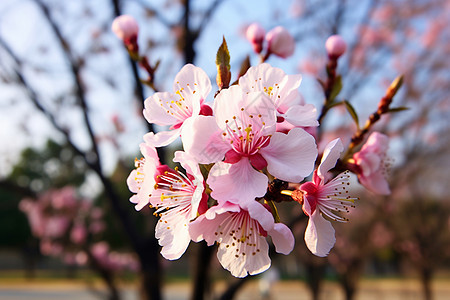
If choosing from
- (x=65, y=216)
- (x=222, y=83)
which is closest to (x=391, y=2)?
(x=222, y=83)

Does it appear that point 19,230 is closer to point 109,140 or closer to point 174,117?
point 109,140

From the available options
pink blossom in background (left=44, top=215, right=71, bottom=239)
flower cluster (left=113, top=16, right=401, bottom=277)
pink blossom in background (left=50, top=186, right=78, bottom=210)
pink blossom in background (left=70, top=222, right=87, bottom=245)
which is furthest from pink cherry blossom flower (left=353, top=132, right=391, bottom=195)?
pink blossom in background (left=44, top=215, right=71, bottom=239)

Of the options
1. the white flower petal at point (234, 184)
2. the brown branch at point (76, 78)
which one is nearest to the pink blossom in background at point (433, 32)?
the brown branch at point (76, 78)

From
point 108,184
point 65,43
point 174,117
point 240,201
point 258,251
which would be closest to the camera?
point 240,201

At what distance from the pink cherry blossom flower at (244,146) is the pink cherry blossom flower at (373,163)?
393 mm

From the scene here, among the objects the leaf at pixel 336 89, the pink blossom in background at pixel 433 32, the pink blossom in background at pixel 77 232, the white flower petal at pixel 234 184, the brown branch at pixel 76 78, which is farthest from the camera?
the pink blossom in background at pixel 433 32

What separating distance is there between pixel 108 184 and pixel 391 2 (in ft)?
18.9

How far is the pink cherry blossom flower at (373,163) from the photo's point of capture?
105 centimetres

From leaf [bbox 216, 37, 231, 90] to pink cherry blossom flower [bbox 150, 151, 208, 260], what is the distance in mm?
245

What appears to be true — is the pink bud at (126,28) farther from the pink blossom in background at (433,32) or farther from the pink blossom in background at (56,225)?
the pink blossom in background at (433,32)

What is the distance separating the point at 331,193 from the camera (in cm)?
85

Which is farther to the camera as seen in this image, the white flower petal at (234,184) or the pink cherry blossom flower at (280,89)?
the pink cherry blossom flower at (280,89)

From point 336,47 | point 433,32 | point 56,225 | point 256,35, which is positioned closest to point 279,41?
point 256,35

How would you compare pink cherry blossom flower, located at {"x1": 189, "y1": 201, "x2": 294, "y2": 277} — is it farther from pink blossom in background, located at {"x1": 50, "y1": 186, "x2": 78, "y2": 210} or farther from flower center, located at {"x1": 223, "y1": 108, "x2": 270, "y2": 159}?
pink blossom in background, located at {"x1": 50, "y1": 186, "x2": 78, "y2": 210}
